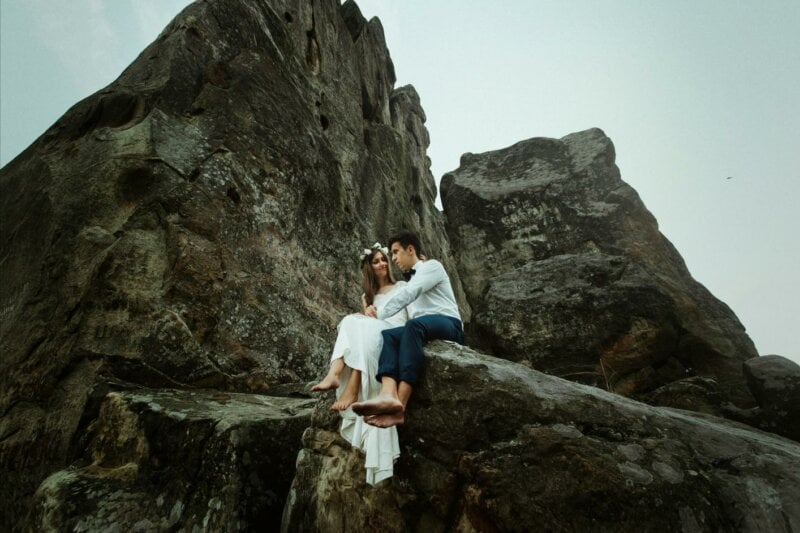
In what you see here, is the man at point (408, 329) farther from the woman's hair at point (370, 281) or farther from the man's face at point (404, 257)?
the woman's hair at point (370, 281)

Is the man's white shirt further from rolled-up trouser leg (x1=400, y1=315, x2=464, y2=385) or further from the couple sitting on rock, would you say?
rolled-up trouser leg (x1=400, y1=315, x2=464, y2=385)

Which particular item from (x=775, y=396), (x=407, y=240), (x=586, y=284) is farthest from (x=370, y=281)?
(x=775, y=396)

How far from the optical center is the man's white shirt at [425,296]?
15.1 feet

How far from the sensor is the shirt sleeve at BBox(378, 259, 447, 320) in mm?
4574

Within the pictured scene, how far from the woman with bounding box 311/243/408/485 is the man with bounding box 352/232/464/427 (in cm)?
13

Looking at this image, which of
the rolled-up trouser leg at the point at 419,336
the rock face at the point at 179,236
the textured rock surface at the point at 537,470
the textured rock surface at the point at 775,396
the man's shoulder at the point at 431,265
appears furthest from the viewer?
the textured rock surface at the point at 775,396

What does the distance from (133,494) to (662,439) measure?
472 centimetres

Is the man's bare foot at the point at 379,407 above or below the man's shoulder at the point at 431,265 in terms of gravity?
below

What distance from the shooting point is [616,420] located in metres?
3.77

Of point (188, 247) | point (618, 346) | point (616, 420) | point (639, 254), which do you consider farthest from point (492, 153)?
point (616, 420)

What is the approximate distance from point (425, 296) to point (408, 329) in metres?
0.83

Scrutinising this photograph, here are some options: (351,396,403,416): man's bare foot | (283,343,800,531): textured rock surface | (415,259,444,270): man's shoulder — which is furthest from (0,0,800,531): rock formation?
(415,259,444,270): man's shoulder

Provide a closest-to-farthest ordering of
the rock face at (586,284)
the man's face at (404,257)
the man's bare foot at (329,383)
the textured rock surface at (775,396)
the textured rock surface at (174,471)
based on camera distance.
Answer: the man's bare foot at (329,383)
the textured rock surface at (174,471)
the man's face at (404,257)
the textured rock surface at (775,396)
the rock face at (586,284)

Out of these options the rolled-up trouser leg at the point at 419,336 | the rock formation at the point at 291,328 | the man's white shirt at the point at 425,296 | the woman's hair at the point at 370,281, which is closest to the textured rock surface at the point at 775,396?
the rock formation at the point at 291,328
